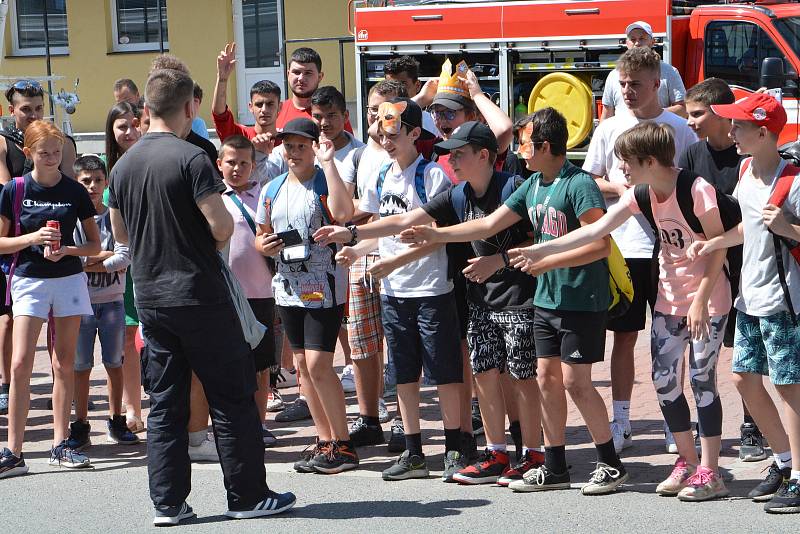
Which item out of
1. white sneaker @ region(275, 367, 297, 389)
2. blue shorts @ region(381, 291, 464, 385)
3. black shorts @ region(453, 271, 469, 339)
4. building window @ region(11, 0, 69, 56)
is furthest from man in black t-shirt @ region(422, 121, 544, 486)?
building window @ region(11, 0, 69, 56)

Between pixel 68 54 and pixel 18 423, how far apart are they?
18.5 m

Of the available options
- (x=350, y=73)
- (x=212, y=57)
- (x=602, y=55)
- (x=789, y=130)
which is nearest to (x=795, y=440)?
(x=789, y=130)

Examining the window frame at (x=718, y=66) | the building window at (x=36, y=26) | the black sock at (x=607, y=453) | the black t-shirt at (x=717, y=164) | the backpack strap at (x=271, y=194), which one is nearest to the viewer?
the black sock at (x=607, y=453)

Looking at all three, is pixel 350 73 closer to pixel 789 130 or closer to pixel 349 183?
pixel 789 130

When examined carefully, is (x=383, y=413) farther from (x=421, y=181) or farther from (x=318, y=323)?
(x=421, y=181)

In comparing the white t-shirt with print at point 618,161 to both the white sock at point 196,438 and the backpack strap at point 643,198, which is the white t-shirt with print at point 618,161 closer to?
the backpack strap at point 643,198

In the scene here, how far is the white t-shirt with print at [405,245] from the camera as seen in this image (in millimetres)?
6383

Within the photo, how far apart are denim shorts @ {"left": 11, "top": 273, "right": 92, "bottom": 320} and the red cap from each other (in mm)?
3849

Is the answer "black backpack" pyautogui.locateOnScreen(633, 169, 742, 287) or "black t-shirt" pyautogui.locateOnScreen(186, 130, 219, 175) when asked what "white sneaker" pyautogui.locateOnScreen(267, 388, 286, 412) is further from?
"black backpack" pyautogui.locateOnScreen(633, 169, 742, 287)

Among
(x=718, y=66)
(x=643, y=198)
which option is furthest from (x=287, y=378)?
(x=718, y=66)

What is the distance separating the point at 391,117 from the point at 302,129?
550 millimetres

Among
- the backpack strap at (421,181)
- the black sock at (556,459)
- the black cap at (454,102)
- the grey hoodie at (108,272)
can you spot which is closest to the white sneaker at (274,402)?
the grey hoodie at (108,272)

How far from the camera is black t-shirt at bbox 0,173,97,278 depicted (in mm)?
7035

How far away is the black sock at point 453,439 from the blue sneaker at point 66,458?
2.18 meters
